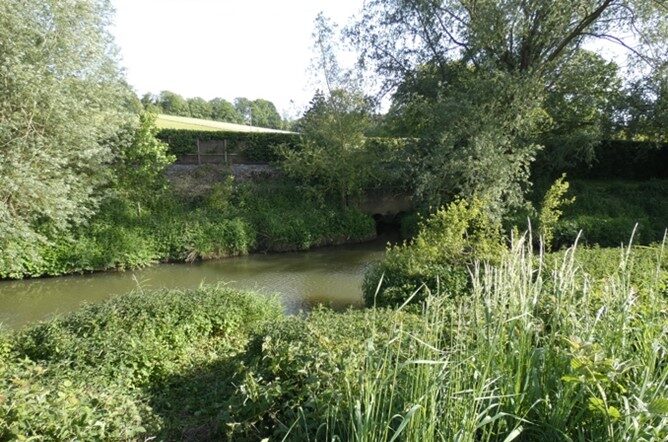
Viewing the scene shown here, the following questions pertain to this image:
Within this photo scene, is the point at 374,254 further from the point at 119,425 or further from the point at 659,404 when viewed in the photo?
the point at 659,404

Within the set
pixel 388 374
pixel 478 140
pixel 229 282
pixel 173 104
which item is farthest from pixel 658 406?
pixel 173 104

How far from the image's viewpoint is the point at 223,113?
75.1 meters

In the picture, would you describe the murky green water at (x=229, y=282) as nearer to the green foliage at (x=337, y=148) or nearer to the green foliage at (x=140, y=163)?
the green foliage at (x=140, y=163)

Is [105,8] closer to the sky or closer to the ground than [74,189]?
closer to the sky

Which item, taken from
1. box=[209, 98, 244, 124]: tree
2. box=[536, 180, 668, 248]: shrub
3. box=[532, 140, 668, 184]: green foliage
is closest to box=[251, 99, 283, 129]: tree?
box=[209, 98, 244, 124]: tree

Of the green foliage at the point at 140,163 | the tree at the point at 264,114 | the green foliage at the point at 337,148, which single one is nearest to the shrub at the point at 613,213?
the green foliage at the point at 337,148

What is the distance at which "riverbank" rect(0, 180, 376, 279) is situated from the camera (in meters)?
12.8

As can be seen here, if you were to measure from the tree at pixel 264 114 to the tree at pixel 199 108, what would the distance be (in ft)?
22.4

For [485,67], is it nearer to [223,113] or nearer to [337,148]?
[337,148]

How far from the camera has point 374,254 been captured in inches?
629

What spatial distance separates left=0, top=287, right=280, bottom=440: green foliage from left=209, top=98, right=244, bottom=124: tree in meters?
70.5

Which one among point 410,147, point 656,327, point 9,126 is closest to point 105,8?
point 9,126

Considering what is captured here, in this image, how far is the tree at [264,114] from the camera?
248 ft

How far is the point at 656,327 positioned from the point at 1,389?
4.65 m
